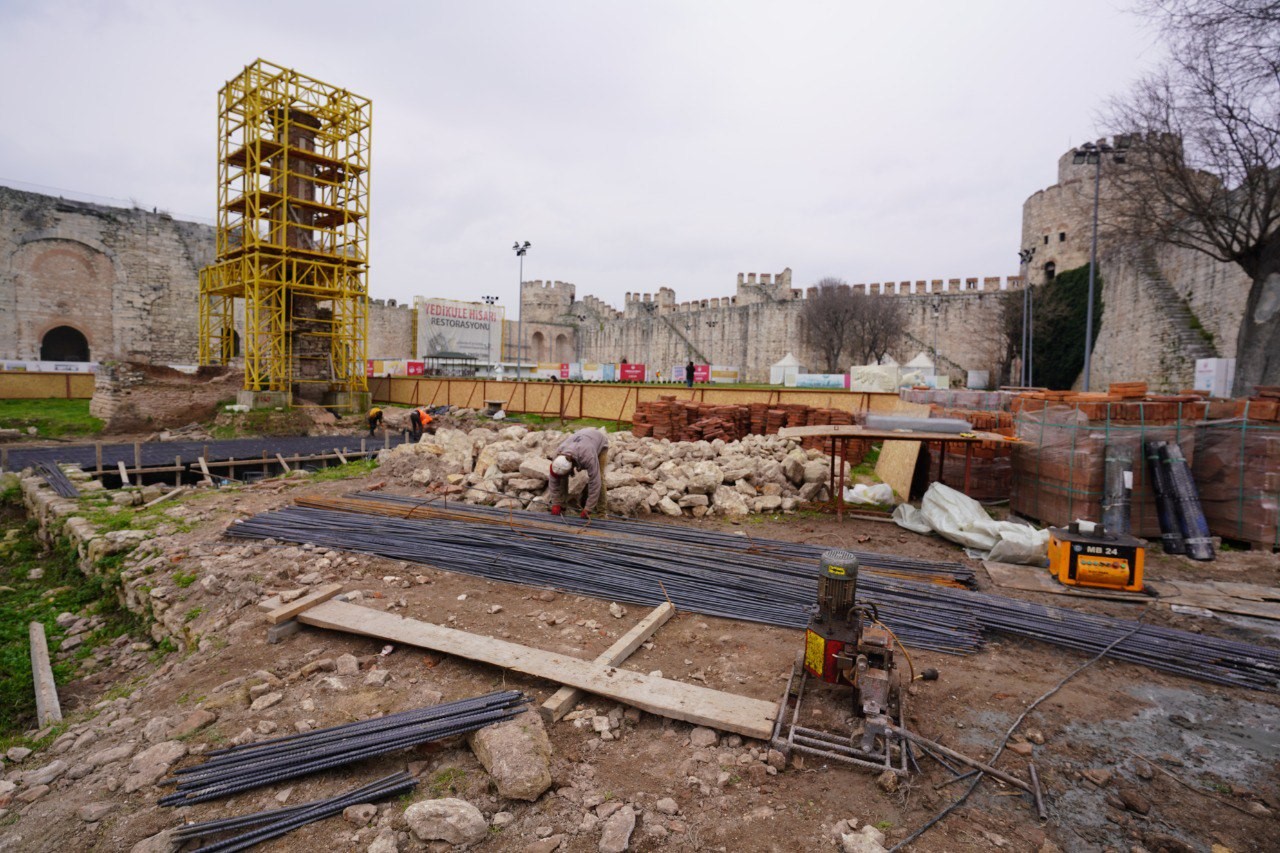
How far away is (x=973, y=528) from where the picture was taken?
7.35 meters

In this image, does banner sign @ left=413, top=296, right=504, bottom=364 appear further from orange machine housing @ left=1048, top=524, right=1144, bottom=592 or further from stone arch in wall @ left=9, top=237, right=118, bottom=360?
orange machine housing @ left=1048, top=524, right=1144, bottom=592

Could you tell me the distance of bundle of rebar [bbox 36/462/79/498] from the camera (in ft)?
32.9

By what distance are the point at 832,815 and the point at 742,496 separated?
21.2ft

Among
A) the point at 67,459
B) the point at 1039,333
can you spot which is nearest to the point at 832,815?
the point at 67,459

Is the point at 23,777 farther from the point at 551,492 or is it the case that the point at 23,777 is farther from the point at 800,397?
the point at 800,397

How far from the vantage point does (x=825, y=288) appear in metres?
40.1

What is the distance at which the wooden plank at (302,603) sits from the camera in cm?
486

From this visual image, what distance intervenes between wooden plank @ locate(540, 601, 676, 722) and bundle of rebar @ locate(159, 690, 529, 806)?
0.19 metres

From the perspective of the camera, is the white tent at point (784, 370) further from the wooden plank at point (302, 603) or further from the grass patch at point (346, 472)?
the wooden plank at point (302, 603)

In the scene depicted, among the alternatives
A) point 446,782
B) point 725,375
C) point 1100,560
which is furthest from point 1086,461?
point 725,375

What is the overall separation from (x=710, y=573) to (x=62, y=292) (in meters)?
35.9

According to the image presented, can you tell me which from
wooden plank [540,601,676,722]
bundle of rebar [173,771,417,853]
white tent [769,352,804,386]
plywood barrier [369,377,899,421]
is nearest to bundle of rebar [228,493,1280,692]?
wooden plank [540,601,676,722]

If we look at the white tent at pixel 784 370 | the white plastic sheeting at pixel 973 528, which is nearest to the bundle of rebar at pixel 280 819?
the white plastic sheeting at pixel 973 528

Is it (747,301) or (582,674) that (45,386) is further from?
(747,301)
